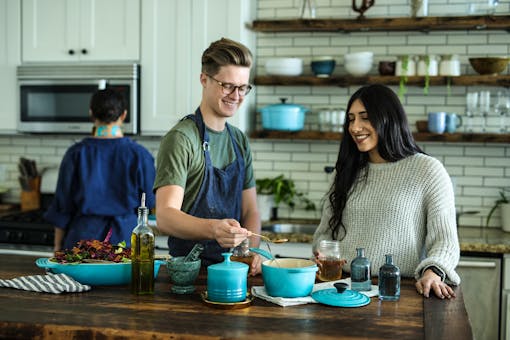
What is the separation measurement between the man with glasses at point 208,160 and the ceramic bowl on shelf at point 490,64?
2120 mm

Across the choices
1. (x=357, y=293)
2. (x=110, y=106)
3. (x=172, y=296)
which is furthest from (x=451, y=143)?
(x=172, y=296)

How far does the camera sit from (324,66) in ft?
15.6

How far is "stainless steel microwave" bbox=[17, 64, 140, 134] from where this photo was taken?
4883mm

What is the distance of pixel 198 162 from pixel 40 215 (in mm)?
2488

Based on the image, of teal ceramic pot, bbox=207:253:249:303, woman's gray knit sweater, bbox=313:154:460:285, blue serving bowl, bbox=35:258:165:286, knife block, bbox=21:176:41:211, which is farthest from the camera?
knife block, bbox=21:176:41:211

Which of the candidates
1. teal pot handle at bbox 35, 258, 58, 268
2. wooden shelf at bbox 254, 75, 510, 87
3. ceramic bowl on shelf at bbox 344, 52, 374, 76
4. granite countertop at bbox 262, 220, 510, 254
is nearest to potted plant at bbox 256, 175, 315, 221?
granite countertop at bbox 262, 220, 510, 254

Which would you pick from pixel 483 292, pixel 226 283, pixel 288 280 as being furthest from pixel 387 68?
pixel 226 283

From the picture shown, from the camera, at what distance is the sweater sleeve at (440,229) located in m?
2.55

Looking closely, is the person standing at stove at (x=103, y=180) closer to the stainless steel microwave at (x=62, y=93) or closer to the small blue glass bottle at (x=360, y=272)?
the stainless steel microwave at (x=62, y=93)

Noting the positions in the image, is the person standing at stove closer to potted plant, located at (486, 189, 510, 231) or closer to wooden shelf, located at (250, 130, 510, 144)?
wooden shelf, located at (250, 130, 510, 144)

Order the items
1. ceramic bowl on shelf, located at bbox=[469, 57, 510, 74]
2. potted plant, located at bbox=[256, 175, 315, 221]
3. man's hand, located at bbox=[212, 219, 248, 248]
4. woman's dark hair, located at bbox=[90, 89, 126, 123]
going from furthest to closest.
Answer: potted plant, located at bbox=[256, 175, 315, 221]
ceramic bowl on shelf, located at bbox=[469, 57, 510, 74]
woman's dark hair, located at bbox=[90, 89, 126, 123]
man's hand, located at bbox=[212, 219, 248, 248]

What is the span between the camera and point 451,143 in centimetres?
486

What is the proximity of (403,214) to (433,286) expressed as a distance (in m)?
0.40

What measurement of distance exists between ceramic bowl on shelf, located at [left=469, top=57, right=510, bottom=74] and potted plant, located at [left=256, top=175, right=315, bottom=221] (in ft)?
4.92
